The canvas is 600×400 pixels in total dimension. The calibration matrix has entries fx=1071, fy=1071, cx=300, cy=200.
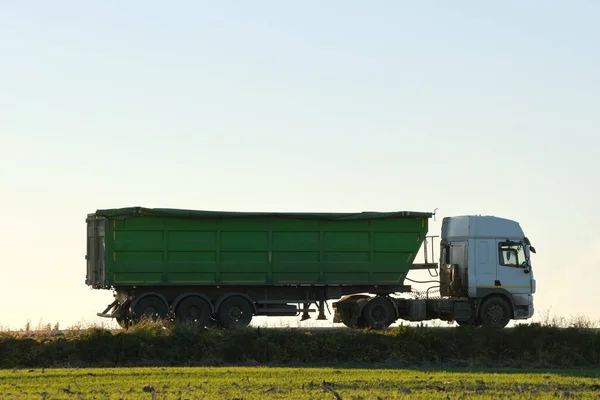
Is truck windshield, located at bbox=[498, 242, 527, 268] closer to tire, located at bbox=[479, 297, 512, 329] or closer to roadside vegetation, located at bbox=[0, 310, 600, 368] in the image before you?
tire, located at bbox=[479, 297, 512, 329]

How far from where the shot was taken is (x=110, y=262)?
32062mm

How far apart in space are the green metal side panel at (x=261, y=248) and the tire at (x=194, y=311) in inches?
21.8

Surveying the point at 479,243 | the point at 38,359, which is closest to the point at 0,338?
the point at 38,359

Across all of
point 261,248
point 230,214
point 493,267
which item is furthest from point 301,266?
point 493,267

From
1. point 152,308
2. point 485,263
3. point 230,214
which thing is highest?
point 230,214

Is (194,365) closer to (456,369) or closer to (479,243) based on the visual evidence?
(456,369)

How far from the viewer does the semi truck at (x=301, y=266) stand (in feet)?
106

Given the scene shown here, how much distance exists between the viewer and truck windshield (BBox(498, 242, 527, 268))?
114 ft

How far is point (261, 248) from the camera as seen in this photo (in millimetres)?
32906

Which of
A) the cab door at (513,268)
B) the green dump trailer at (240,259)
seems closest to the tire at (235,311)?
the green dump trailer at (240,259)

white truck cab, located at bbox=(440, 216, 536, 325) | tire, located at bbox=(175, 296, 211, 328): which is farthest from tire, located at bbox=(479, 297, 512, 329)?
tire, located at bbox=(175, 296, 211, 328)

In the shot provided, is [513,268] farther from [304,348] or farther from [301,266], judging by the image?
[304,348]

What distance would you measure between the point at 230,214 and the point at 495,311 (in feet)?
30.1

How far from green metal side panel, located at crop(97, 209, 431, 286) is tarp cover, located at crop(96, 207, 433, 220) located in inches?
1.8
